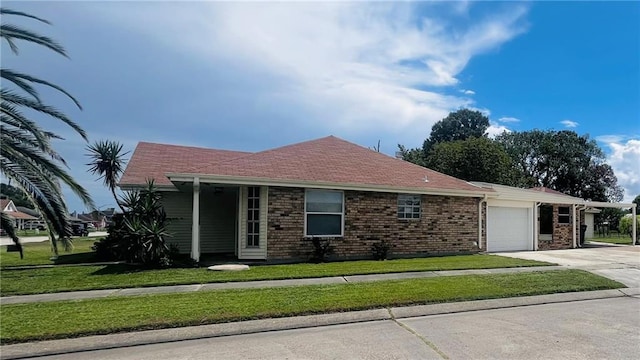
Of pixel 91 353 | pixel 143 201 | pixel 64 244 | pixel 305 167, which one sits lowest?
pixel 91 353

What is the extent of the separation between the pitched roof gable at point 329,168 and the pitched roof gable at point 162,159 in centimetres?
97

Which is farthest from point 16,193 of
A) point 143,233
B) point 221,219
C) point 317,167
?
point 317,167

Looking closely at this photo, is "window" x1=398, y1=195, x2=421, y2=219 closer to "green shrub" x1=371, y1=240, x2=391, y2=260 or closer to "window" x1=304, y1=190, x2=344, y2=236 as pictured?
"green shrub" x1=371, y1=240, x2=391, y2=260

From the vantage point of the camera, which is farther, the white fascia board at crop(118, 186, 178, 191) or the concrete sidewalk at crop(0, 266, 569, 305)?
the white fascia board at crop(118, 186, 178, 191)

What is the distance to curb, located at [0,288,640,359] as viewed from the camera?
221 inches

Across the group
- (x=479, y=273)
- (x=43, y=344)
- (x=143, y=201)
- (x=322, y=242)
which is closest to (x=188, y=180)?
(x=143, y=201)

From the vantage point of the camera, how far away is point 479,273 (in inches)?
445

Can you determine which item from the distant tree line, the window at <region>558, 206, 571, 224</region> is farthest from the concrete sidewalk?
the distant tree line

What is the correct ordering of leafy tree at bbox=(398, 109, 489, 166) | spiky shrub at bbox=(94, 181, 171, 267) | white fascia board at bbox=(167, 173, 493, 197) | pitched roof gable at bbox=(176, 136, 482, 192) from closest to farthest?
spiky shrub at bbox=(94, 181, 171, 267)
white fascia board at bbox=(167, 173, 493, 197)
pitched roof gable at bbox=(176, 136, 482, 192)
leafy tree at bbox=(398, 109, 489, 166)

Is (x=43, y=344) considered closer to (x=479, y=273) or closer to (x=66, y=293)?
(x=66, y=293)

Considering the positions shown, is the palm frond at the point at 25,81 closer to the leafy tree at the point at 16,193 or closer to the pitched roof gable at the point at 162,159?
the leafy tree at the point at 16,193

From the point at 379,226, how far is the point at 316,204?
98.6 inches

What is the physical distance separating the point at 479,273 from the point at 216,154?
521 inches

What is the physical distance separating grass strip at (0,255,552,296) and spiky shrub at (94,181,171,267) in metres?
0.44
